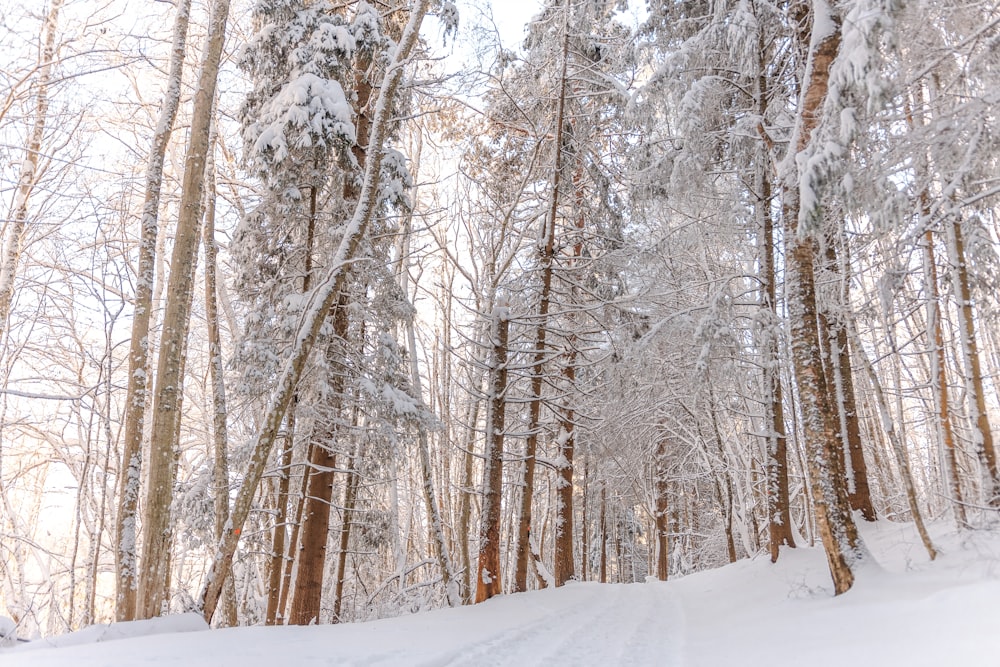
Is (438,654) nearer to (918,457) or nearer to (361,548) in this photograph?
(361,548)

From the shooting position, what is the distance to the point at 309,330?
6.40 metres

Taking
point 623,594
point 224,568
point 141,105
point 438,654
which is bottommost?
point 623,594

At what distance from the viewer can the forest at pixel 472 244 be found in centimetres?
597

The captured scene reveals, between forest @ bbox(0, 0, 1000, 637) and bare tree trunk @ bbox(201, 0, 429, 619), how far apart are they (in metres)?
0.03

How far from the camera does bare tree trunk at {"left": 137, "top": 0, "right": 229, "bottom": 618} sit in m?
5.52

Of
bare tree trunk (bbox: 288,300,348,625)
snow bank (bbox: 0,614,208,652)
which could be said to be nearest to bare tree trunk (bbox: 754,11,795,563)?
bare tree trunk (bbox: 288,300,348,625)

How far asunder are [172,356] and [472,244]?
8.15 metres

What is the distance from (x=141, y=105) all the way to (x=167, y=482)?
5869mm

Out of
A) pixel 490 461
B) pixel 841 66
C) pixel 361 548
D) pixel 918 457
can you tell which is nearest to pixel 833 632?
pixel 841 66

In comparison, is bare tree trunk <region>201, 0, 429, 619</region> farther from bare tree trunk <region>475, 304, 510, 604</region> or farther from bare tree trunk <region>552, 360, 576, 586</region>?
bare tree trunk <region>552, 360, 576, 586</region>

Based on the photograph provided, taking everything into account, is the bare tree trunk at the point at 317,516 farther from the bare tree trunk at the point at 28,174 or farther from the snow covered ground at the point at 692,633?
the bare tree trunk at the point at 28,174

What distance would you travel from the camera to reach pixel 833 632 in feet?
15.9

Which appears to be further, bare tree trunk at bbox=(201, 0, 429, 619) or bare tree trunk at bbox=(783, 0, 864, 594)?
bare tree trunk at bbox=(783, 0, 864, 594)

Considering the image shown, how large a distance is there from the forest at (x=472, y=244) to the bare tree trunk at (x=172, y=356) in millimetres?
32
